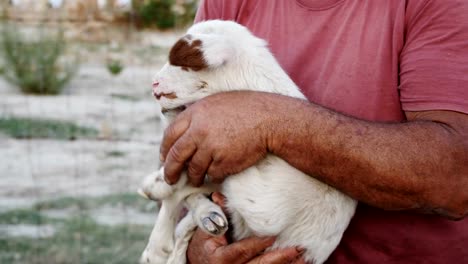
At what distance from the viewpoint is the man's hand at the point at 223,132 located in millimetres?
2102

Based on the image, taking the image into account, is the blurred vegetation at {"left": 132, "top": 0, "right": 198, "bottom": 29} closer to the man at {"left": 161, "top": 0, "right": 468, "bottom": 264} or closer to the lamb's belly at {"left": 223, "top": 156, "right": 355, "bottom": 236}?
the man at {"left": 161, "top": 0, "right": 468, "bottom": 264}

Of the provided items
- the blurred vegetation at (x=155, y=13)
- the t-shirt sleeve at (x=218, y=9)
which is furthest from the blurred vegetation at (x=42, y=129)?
the t-shirt sleeve at (x=218, y=9)

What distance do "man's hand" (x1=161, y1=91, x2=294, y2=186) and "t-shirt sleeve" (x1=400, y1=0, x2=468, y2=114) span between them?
36 centimetres

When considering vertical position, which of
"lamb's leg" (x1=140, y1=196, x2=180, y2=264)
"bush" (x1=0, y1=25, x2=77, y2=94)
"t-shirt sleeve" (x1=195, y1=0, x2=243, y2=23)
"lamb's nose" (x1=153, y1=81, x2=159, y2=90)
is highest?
"t-shirt sleeve" (x1=195, y1=0, x2=243, y2=23)

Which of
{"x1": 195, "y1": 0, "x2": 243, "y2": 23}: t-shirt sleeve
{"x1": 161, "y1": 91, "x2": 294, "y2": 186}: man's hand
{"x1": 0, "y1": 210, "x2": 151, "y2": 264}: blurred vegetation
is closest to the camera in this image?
{"x1": 161, "y1": 91, "x2": 294, "y2": 186}: man's hand

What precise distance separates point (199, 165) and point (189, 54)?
315 millimetres

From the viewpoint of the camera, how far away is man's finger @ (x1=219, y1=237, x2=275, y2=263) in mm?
2182

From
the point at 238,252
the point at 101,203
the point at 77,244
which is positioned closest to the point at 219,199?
the point at 238,252

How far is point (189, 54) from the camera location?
85.2 inches

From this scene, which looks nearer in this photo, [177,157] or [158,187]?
[177,157]

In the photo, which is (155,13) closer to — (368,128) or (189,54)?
(189,54)

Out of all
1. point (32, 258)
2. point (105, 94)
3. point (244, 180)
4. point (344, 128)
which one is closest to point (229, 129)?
point (244, 180)

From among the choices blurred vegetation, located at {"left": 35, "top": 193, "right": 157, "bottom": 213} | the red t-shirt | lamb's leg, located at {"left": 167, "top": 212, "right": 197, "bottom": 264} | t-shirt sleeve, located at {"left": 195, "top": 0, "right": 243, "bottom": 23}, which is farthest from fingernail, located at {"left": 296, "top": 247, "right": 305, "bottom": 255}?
blurred vegetation, located at {"left": 35, "top": 193, "right": 157, "bottom": 213}

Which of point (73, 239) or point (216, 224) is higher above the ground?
point (216, 224)
